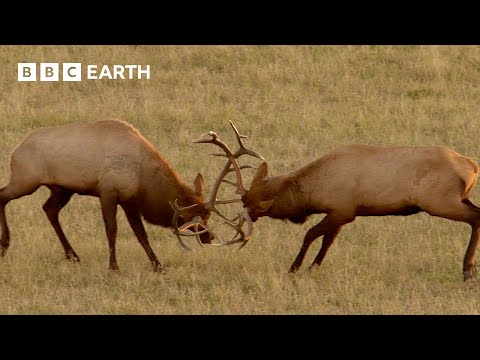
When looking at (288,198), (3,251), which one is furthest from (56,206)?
(288,198)

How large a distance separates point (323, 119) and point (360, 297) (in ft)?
25.3

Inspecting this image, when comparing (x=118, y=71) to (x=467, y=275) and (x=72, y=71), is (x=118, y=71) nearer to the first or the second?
(x=72, y=71)

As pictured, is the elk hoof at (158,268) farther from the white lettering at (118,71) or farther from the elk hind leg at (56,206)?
the white lettering at (118,71)

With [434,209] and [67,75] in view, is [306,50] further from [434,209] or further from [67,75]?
[434,209]

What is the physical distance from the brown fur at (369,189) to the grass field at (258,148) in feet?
2.09

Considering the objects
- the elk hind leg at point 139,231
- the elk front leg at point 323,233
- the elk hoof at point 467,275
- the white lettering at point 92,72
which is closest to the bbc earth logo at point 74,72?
the white lettering at point 92,72

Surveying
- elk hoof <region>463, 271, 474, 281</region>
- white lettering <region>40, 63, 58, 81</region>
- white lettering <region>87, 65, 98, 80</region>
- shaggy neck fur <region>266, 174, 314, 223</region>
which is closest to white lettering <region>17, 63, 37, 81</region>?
white lettering <region>40, 63, 58, 81</region>

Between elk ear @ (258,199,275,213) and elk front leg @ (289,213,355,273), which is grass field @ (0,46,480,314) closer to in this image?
elk front leg @ (289,213,355,273)

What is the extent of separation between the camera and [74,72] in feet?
72.6

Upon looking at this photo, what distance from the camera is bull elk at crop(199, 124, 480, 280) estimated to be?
520 inches

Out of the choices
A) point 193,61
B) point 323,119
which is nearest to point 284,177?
point 323,119

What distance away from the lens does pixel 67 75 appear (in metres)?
22.1

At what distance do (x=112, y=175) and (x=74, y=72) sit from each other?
28.6 feet

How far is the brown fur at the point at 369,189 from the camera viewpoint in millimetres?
13203
